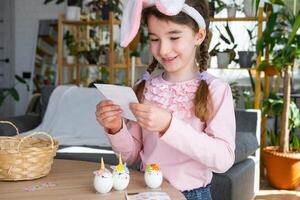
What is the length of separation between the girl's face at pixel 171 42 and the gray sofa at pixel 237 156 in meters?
0.78

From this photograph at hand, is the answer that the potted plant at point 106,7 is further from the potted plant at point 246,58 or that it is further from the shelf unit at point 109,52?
the potted plant at point 246,58

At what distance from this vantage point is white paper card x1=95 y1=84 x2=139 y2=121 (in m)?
1.04

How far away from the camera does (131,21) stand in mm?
1108

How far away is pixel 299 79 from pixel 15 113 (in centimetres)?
349

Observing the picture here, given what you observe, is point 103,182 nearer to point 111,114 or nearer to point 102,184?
point 102,184

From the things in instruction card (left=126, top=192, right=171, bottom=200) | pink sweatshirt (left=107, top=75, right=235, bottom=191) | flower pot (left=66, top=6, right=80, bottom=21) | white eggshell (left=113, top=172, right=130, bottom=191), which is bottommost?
instruction card (left=126, top=192, right=171, bottom=200)

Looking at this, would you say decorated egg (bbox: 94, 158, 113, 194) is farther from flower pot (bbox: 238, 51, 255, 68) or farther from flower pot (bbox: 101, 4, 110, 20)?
flower pot (bbox: 101, 4, 110, 20)

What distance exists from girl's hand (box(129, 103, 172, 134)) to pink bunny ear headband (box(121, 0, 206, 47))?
20 cm

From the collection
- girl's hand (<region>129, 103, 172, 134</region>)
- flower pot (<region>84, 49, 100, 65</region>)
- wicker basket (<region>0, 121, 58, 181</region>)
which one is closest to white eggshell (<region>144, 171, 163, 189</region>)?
girl's hand (<region>129, 103, 172, 134</region>)

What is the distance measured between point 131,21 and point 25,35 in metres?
4.73

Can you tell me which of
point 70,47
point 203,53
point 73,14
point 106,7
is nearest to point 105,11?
point 106,7

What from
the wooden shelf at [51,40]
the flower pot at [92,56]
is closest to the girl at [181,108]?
the flower pot at [92,56]

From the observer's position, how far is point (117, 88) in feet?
3.40

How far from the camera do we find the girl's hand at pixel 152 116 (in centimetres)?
100
